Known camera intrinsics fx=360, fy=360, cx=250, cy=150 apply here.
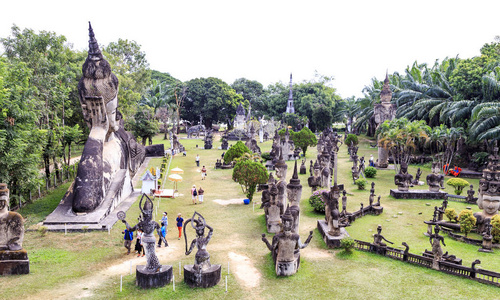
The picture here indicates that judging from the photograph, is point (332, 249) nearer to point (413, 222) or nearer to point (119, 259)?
point (413, 222)

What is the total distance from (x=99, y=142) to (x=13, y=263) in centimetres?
877

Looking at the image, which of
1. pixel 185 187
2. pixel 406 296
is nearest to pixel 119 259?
pixel 406 296

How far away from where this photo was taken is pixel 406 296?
10.7m

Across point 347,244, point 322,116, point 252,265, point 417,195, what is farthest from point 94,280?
point 322,116

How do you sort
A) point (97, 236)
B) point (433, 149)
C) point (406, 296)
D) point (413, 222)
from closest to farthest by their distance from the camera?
1. point (406, 296)
2. point (97, 236)
3. point (413, 222)
4. point (433, 149)

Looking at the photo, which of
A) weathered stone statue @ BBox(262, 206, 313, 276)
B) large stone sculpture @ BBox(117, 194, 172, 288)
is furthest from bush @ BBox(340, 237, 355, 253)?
large stone sculpture @ BBox(117, 194, 172, 288)

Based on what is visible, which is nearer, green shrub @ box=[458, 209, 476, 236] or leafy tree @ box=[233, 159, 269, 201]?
green shrub @ box=[458, 209, 476, 236]

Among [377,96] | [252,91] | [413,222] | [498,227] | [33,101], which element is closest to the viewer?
[498,227]

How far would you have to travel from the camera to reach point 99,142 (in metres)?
19.7

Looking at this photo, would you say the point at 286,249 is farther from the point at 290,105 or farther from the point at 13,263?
the point at 290,105

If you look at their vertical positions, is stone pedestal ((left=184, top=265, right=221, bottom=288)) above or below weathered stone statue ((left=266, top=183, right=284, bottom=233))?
below

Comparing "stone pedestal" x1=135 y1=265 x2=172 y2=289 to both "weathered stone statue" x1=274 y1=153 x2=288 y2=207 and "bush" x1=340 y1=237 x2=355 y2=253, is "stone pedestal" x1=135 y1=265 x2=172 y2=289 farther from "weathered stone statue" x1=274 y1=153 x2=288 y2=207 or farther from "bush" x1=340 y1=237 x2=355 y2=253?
"weathered stone statue" x1=274 y1=153 x2=288 y2=207

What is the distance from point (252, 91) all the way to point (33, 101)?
7198 centimetres

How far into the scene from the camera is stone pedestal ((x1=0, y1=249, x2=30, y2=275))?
1202cm
